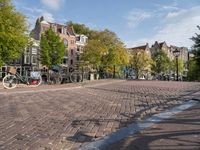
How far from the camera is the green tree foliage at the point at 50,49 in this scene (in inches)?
1672

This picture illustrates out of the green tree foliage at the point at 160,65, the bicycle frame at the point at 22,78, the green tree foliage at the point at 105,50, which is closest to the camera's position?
the bicycle frame at the point at 22,78

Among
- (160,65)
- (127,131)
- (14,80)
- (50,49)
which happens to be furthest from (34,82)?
(160,65)

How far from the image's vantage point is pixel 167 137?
4.74 metres

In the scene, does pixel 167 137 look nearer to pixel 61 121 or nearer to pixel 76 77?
pixel 61 121

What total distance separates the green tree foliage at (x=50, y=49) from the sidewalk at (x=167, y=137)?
37.7 metres

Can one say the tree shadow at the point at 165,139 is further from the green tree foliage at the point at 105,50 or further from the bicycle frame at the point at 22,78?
the green tree foliage at the point at 105,50

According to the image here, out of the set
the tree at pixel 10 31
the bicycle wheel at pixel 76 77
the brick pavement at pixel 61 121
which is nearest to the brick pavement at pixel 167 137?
the brick pavement at pixel 61 121

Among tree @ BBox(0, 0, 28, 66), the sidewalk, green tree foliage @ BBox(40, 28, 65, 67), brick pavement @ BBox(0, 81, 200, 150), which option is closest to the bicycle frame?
Result: brick pavement @ BBox(0, 81, 200, 150)

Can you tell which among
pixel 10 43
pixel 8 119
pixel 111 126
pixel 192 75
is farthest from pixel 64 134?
pixel 192 75

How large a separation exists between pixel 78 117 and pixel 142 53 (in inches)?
2426

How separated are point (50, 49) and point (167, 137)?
3941 centimetres

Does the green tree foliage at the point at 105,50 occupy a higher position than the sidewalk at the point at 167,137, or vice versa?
the green tree foliage at the point at 105,50

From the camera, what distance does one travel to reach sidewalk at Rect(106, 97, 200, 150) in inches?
167

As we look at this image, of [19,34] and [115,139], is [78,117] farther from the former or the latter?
[19,34]
